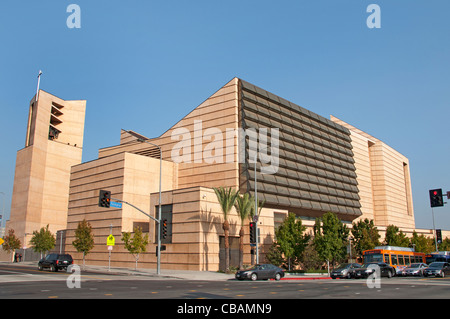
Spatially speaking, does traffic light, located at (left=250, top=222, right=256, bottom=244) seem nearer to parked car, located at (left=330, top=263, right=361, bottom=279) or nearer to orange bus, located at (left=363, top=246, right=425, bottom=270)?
parked car, located at (left=330, top=263, right=361, bottom=279)

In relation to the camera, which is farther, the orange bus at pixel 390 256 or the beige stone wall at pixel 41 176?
the beige stone wall at pixel 41 176

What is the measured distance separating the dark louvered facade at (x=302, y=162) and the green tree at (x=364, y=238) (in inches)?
326

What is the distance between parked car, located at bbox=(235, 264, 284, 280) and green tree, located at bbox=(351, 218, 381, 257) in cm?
3646

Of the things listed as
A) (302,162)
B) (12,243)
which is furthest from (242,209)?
(12,243)

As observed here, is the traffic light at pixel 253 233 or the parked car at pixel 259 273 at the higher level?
the traffic light at pixel 253 233

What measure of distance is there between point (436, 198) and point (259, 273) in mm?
14408

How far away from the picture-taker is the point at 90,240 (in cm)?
5491

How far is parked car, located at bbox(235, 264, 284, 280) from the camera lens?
31328mm

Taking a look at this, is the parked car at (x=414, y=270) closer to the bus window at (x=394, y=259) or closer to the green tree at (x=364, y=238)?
the bus window at (x=394, y=259)

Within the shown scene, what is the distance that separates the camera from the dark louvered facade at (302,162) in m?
61.5

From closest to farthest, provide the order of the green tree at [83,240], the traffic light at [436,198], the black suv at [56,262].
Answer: the traffic light at [436,198], the black suv at [56,262], the green tree at [83,240]

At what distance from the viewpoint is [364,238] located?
211 ft

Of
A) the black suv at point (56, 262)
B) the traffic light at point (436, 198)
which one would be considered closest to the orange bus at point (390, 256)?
the traffic light at point (436, 198)
